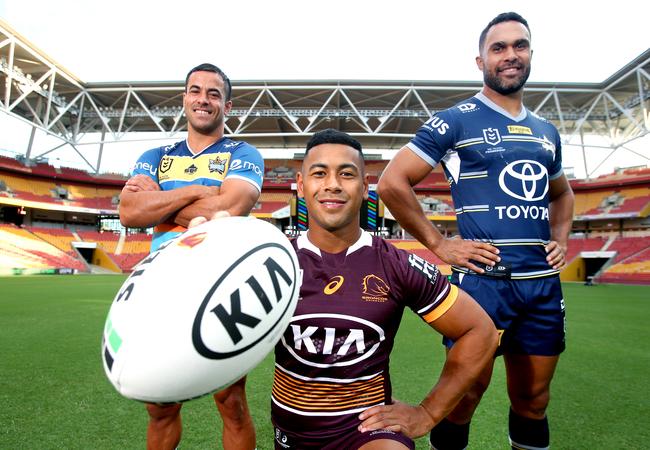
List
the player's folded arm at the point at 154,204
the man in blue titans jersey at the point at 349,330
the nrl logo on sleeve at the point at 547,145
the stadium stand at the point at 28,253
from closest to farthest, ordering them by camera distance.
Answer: the man in blue titans jersey at the point at 349,330 → the player's folded arm at the point at 154,204 → the nrl logo on sleeve at the point at 547,145 → the stadium stand at the point at 28,253

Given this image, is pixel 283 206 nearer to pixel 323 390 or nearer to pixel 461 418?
pixel 461 418

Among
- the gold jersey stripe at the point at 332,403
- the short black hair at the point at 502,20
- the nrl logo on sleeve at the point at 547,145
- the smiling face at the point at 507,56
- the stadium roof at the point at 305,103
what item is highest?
the stadium roof at the point at 305,103

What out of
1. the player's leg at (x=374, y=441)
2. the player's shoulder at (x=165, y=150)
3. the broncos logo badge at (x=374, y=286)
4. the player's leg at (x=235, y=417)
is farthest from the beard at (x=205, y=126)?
the player's leg at (x=374, y=441)

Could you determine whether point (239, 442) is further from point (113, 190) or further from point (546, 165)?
point (113, 190)

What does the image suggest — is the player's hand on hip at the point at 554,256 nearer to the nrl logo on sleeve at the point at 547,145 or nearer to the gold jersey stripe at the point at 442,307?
the nrl logo on sleeve at the point at 547,145

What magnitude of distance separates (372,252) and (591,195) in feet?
128

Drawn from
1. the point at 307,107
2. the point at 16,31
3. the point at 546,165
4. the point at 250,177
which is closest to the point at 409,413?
the point at 250,177

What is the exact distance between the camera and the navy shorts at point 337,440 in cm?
146

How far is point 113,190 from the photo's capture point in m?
36.2

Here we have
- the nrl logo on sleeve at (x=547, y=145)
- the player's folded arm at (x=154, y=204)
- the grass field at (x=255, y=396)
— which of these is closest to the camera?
the player's folded arm at (x=154, y=204)

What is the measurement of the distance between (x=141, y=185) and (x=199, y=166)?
1.07ft

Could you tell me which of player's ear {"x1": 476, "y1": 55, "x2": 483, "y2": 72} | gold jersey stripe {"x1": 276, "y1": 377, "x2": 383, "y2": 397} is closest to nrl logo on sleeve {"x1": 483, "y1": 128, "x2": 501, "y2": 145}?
player's ear {"x1": 476, "y1": 55, "x2": 483, "y2": 72}

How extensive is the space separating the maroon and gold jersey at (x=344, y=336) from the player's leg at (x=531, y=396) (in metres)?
0.77

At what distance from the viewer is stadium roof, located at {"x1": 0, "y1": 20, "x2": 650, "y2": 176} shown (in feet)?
87.1
